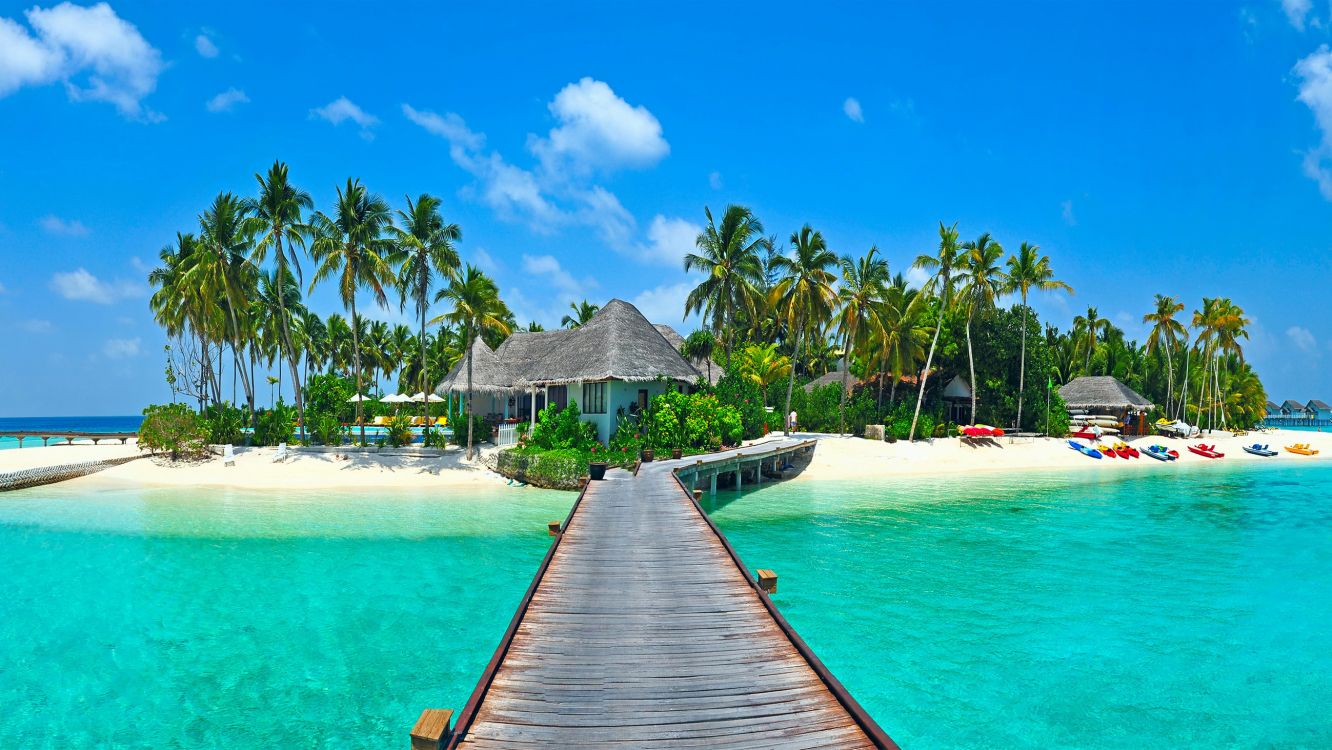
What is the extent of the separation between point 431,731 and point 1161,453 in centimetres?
4767

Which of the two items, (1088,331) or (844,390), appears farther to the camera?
(1088,331)

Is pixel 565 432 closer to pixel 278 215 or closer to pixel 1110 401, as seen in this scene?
pixel 278 215

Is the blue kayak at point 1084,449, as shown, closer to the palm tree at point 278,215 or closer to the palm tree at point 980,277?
the palm tree at point 980,277

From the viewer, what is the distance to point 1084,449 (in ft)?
130

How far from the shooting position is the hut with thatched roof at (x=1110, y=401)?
47.8 metres

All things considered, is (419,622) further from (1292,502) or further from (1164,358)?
(1164,358)

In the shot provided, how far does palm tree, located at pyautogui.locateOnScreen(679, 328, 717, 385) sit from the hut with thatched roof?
27.5 m

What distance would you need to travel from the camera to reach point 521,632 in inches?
Result: 292

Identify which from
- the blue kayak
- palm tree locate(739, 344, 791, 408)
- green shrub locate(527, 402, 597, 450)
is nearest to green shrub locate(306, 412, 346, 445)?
green shrub locate(527, 402, 597, 450)

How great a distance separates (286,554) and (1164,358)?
70820 mm

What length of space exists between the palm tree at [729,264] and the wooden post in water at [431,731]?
98.0 feet

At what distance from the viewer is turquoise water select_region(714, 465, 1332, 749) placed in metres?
8.23

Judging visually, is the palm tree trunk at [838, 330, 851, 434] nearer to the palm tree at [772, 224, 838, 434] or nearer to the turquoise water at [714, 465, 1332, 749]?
the palm tree at [772, 224, 838, 434]

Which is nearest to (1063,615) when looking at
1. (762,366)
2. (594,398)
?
(594,398)
